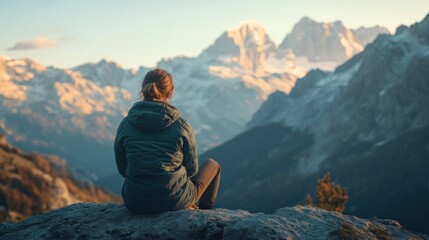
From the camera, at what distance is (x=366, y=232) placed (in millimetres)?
12062

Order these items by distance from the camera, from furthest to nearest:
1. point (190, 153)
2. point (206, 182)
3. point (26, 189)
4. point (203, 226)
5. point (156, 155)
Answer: point (26, 189)
point (206, 182)
point (190, 153)
point (156, 155)
point (203, 226)

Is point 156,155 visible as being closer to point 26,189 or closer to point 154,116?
point 154,116

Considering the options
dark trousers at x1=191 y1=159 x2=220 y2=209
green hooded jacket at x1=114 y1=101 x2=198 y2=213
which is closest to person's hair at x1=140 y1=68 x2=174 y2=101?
green hooded jacket at x1=114 y1=101 x2=198 y2=213

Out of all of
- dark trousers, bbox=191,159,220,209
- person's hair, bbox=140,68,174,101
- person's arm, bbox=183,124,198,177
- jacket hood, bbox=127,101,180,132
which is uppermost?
person's hair, bbox=140,68,174,101

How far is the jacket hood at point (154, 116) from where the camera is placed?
12141 millimetres

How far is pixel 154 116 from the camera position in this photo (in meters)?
12.1

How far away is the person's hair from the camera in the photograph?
12.6 m

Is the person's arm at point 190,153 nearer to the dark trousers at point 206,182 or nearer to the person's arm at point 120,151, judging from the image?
the dark trousers at point 206,182

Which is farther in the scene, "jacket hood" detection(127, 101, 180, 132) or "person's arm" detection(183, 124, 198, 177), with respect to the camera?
"person's arm" detection(183, 124, 198, 177)

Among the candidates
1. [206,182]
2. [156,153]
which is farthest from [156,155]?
[206,182]

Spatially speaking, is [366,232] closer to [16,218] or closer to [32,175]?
[16,218]

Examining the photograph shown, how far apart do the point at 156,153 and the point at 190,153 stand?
0.90m

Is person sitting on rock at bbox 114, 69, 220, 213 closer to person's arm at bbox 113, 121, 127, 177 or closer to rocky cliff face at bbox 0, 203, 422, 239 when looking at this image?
person's arm at bbox 113, 121, 127, 177

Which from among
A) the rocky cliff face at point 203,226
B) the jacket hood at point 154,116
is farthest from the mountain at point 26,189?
the jacket hood at point 154,116
